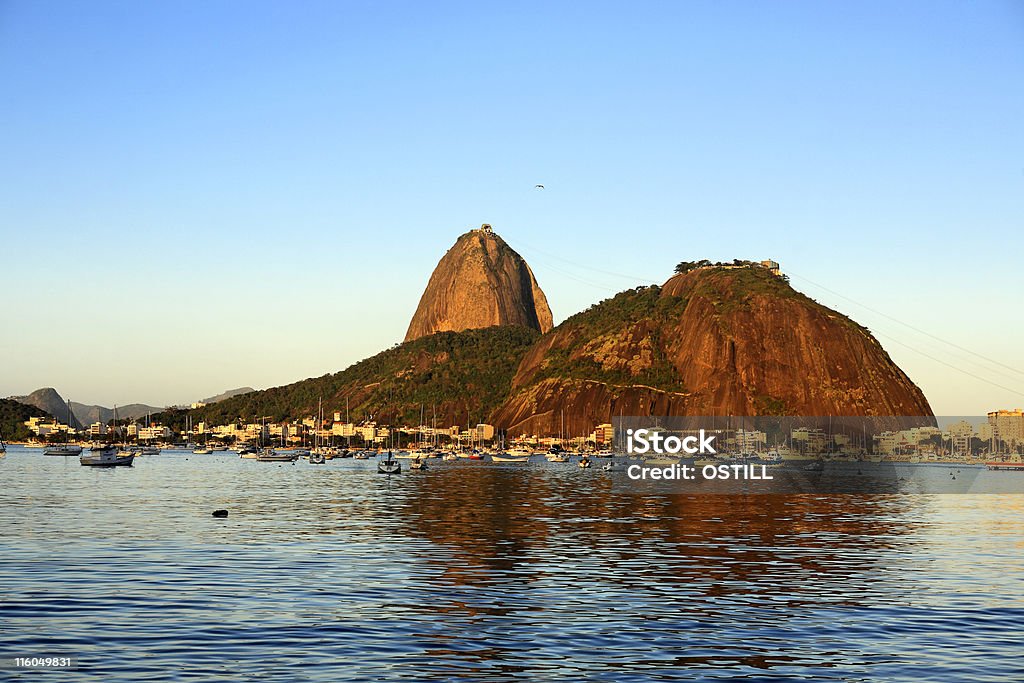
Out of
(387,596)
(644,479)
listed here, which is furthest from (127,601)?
(644,479)

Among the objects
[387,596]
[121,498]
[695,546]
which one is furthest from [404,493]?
[387,596]

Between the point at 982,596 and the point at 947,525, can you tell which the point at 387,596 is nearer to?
the point at 982,596

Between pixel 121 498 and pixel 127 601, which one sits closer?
pixel 127 601

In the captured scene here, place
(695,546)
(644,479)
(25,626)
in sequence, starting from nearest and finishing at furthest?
(25,626), (695,546), (644,479)

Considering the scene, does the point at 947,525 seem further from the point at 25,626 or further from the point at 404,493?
the point at 25,626

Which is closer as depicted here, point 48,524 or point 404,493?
point 48,524

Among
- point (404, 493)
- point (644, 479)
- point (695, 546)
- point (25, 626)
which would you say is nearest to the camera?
point (25, 626)
